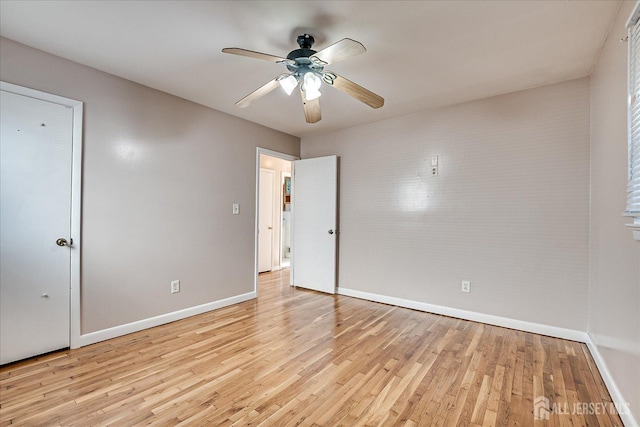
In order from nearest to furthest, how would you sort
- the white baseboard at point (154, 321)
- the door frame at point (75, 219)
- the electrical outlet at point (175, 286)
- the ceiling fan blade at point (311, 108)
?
the ceiling fan blade at point (311, 108), the door frame at point (75, 219), the white baseboard at point (154, 321), the electrical outlet at point (175, 286)

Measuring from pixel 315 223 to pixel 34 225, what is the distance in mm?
3060

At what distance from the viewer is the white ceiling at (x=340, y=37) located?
71.4 inches

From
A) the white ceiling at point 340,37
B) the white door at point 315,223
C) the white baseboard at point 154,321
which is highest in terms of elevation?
the white ceiling at point 340,37

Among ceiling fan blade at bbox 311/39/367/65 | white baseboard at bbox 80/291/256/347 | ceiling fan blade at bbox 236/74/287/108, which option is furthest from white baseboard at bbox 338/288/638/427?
ceiling fan blade at bbox 236/74/287/108

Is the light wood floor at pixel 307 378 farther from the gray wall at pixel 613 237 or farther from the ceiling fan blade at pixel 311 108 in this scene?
the ceiling fan blade at pixel 311 108

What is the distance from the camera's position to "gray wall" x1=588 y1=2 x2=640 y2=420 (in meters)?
1.58

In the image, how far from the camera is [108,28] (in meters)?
2.02

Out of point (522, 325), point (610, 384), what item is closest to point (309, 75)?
point (610, 384)

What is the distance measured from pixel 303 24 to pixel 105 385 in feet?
9.02

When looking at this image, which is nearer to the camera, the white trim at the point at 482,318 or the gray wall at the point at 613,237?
the gray wall at the point at 613,237

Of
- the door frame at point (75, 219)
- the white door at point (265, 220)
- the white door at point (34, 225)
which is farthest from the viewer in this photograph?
the white door at point (265, 220)

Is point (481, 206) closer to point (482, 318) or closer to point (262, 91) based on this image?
point (482, 318)

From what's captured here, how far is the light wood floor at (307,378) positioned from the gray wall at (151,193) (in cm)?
44

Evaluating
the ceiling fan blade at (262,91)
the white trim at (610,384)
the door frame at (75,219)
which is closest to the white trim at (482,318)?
the white trim at (610,384)
